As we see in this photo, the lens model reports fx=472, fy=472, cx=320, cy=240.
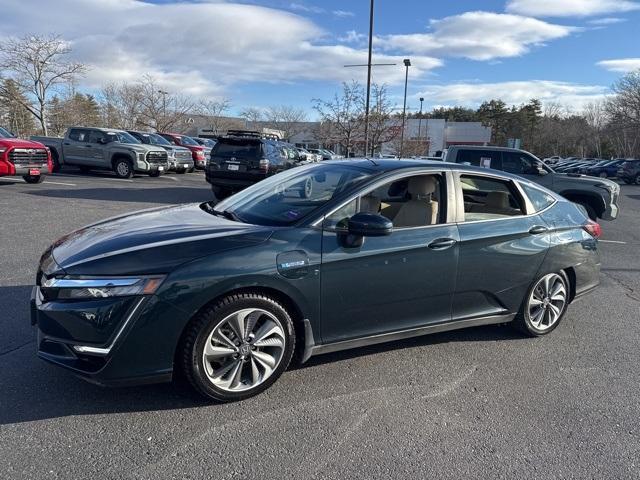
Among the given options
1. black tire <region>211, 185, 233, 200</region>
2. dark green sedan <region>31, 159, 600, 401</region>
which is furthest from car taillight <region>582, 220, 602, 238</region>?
black tire <region>211, 185, 233, 200</region>

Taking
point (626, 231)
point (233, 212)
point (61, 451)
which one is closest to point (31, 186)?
point (233, 212)

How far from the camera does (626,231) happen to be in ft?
37.5

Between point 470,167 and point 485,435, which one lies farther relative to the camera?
point 470,167

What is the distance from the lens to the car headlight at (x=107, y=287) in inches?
109

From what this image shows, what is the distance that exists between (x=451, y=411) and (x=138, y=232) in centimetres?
244

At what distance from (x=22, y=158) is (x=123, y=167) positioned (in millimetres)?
4936

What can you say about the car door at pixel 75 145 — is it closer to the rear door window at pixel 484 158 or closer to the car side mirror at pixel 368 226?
the rear door window at pixel 484 158

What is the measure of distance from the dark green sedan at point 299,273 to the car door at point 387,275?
0.03 ft

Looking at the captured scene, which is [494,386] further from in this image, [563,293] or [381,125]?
[381,125]

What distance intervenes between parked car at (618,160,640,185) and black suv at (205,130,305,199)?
30784 millimetres

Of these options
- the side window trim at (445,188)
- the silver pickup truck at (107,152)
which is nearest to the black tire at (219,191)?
the silver pickup truck at (107,152)

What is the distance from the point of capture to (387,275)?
3.46 meters

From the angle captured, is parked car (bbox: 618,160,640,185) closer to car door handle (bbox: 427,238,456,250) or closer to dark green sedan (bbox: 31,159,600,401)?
dark green sedan (bbox: 31,159,600,401)

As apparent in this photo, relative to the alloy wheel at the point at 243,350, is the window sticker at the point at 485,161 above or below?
above
